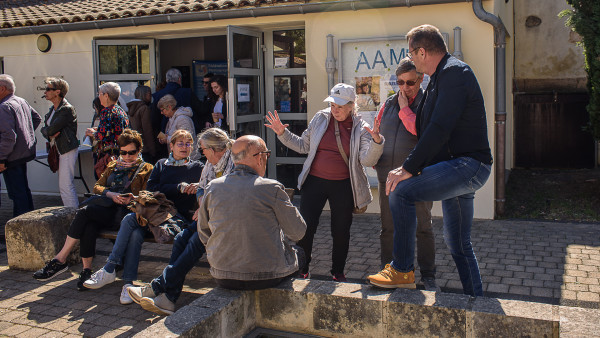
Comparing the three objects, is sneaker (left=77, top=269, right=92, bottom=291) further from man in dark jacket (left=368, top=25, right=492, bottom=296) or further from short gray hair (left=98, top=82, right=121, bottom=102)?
man in dark jacket (left=368, top=25, right=492, bottom=296)

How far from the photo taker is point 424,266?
5031 millimetres

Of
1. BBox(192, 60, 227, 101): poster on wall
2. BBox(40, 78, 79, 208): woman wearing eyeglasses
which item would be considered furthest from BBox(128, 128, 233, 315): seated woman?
BBox(192, 60, 227, 101): poster on wall

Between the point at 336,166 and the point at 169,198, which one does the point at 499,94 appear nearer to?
the point at 336,166

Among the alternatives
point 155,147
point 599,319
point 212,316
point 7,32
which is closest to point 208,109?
point 155,147

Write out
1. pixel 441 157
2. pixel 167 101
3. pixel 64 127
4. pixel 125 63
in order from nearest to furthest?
pixel 441 157 < pixel 64 127 < pixel 167 101 < pixel 125 63

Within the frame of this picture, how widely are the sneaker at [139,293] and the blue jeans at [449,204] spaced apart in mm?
1833

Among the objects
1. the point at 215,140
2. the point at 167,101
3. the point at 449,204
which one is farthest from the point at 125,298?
the point at 167,101

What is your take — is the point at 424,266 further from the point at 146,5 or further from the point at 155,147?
the point at 146,5

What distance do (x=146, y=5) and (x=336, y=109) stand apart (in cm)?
592

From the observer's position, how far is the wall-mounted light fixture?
34.2 feet

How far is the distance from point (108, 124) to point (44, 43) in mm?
3908

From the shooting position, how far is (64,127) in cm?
774

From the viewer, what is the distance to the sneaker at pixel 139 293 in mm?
4637

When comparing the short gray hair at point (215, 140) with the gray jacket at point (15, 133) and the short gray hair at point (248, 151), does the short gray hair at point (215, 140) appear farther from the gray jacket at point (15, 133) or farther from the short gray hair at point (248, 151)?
the gray jacket at point (15, 133)
